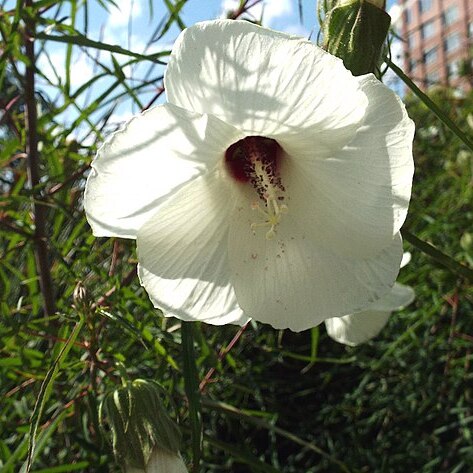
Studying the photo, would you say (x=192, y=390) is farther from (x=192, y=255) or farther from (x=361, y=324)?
(x=361, y=324)

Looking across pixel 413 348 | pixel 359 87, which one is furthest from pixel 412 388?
pixel 359 87

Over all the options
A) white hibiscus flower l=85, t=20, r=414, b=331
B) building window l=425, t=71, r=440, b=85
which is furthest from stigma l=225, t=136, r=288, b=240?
building window l=425, t=71, r=440, b=85

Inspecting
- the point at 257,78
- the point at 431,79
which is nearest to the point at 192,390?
the point at 257,78

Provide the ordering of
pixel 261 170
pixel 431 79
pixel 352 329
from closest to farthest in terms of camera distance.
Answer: pixel 261 170 < pixel 352 329 < pixel 431 79

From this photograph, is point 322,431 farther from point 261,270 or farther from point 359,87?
point 359,87

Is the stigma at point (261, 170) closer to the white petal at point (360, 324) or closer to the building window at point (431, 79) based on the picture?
the white petal at point (360, 324)

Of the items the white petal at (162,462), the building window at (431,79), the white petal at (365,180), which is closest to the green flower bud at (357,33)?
the white petal at (365,180)

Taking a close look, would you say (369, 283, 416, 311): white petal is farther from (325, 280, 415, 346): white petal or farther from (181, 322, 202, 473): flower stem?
(181, 322, 202, 473): flower stem
